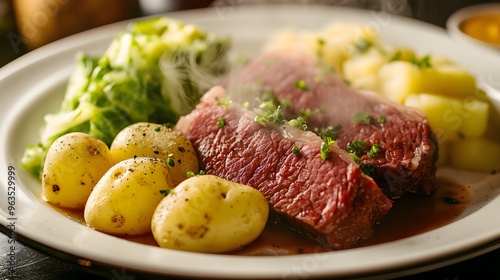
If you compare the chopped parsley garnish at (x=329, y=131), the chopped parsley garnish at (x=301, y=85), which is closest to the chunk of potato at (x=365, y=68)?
the chopped parsley garnish at (x=301, y=85)

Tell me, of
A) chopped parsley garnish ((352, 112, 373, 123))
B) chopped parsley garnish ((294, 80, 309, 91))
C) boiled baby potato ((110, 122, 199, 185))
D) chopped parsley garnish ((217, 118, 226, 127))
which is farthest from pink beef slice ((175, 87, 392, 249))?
chopped parsley garnish ((294, 80, 309, 91))

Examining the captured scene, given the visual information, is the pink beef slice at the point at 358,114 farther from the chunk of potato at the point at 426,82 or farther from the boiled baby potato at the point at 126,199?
the boiled baby potato at the point at 126,199

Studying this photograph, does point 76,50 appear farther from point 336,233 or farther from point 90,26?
point 336,233

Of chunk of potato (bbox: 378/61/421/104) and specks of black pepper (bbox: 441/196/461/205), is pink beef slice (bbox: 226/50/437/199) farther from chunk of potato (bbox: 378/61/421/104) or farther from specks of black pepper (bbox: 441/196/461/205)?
chunk of potato (bbox: 378/61/421/104)

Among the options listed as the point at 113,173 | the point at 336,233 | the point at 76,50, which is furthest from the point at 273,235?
the point at 76,50

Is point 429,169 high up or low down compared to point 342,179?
down

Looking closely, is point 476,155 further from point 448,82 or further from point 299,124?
point 299,124
